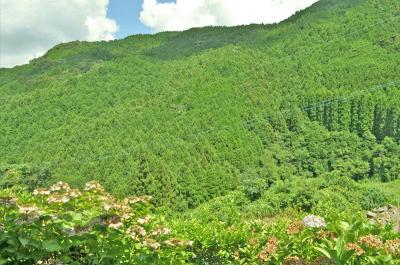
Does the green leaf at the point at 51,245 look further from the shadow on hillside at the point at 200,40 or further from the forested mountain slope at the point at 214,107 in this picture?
the shadow on hillside at the point at 200,40

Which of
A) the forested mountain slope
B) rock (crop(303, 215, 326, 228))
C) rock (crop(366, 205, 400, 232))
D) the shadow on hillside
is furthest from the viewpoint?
the shadow on hillside

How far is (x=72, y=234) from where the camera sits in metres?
3.70

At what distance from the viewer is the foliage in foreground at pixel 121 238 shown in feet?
9.98

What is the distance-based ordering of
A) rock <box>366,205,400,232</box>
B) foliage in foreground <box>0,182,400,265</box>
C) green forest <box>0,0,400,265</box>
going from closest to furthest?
foliage in foreground <box>0,182,400,265</box> → rock <box>366,205,400,232</box> → green forest <box>0,0,400,265</box>

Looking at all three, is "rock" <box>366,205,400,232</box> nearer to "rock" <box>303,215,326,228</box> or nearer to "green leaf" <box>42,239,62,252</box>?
"rock" <box>303,215,326,228</box>

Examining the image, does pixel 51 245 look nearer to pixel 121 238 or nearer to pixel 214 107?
pixel 121 238

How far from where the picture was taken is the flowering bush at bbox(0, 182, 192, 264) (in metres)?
2.88

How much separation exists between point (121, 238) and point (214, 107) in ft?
275

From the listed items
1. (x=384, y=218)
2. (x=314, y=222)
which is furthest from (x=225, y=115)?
(x=314, y=222)

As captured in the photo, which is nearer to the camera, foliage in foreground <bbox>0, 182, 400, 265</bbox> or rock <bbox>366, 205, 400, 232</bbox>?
foliage in foreground <bbox>0, 182, 400, 265</bbox>

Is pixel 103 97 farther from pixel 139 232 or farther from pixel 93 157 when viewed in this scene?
pixel 139 232

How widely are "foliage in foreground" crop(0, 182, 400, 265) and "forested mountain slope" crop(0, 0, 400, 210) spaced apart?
45464 mm

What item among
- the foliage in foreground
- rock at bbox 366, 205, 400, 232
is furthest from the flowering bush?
rock at bbox 366, 205, 400, 232

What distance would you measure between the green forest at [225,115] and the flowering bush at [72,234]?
67.4ft
